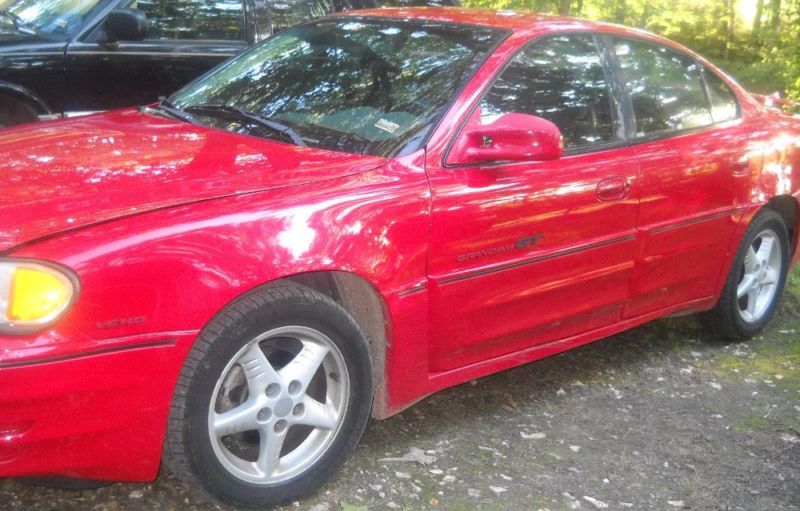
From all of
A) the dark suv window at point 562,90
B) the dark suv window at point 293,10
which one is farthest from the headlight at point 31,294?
the dark suv window at point 293,10

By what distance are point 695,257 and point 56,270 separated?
10.2 feet

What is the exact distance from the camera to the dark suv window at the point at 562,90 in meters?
3.90

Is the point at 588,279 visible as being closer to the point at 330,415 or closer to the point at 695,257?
the point at 695,257

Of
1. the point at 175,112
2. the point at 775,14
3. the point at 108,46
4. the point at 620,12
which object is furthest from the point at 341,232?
the point at 775,14

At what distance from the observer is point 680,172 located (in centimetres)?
452

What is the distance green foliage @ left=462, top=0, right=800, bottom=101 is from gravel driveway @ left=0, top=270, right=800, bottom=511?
9.74 meters

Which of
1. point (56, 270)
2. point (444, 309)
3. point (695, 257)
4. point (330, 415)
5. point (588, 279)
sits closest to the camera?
point (56, 270)

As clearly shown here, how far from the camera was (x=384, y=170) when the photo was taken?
345 centimetres

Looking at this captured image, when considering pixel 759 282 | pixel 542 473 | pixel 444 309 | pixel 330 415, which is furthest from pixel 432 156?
pixel 759 282

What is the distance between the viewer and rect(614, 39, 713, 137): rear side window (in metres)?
4.50

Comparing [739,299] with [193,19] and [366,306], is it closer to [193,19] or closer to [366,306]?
[366,306]

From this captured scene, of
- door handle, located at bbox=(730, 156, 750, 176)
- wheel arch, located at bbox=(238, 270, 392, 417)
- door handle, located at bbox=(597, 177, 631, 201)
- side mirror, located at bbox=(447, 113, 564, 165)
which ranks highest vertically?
side mirror, located at bbox=(447, 113, 564, 165)

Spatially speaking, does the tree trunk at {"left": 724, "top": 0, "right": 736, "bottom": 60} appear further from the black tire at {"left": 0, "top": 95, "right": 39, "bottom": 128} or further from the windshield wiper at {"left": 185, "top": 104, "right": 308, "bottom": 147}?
the windshield wiper at {"left": 185, "top": 104, "right": 308, "bottom": 147}

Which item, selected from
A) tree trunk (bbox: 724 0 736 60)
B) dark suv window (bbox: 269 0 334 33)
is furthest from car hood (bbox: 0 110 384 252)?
tree trunk (bbox: 724 0 736 60)
